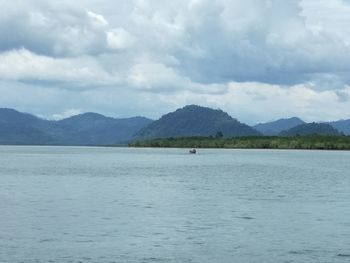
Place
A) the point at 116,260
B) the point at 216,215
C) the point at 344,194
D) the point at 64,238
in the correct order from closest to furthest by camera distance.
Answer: the point at 116,260, the point at 64,238, the point at 216,215, the point at 344,194

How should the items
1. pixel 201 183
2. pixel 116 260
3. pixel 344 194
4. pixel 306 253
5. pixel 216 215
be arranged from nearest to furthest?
pixel 116 260
pixel 306 253
pixel 216 215
pixel 344 194
pixel 201 183

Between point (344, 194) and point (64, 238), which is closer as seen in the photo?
point (64, 238)

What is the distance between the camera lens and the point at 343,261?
41812 millimetres

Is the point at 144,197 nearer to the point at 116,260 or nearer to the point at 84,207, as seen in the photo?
the point at 84,207

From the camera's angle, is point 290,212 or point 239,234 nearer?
point 239,234

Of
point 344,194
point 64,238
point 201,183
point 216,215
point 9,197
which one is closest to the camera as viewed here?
point 64,238

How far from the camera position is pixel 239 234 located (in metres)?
51.8

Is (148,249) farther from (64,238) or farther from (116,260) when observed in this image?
(64,238)

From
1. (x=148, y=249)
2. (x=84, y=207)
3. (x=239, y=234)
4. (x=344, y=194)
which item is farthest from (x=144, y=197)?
(x=148, y=249)

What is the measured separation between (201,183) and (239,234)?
59.3 metres

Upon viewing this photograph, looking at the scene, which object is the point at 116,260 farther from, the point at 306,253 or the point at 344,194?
the point at 344,194

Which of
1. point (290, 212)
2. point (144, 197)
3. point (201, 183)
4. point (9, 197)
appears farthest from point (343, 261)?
point (201, 183)

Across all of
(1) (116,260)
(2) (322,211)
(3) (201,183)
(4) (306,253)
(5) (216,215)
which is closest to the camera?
(1) (116,260)

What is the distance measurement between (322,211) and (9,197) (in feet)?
123
